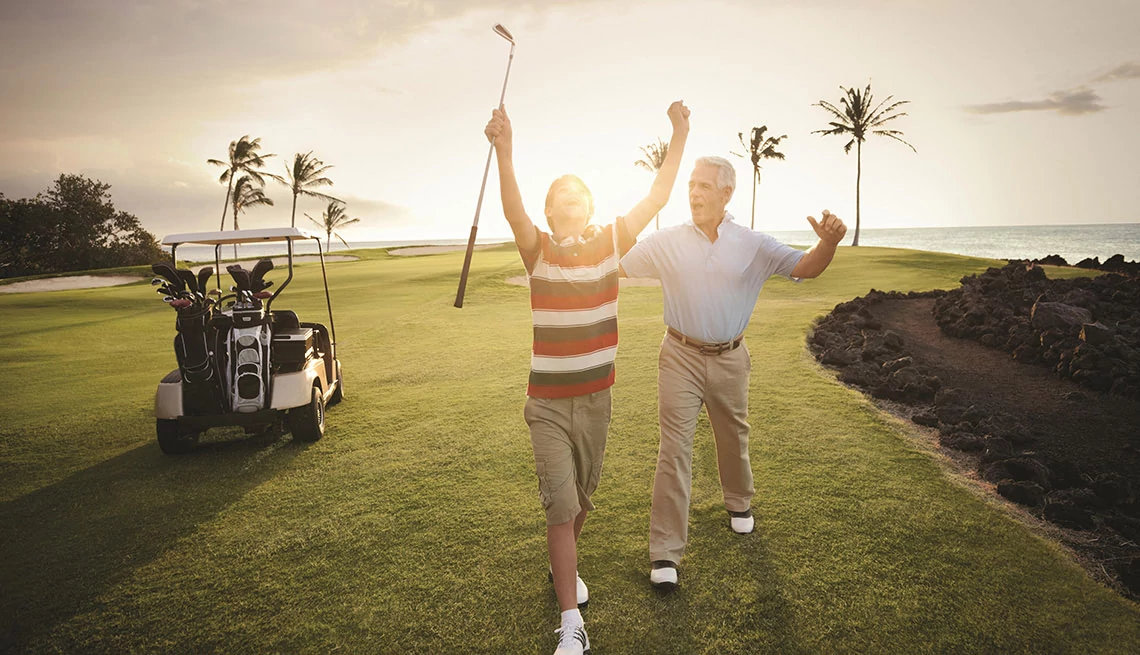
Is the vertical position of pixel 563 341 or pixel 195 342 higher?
pixel 563 341

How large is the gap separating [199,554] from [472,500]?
177 cm

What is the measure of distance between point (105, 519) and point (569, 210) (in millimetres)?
4221

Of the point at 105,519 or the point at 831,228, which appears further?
the point at 105,519

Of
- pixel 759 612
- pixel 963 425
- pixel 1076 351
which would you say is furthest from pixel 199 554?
pixel 1076 351

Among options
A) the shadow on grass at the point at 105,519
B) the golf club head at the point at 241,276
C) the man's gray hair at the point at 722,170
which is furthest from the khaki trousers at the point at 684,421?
the golf club head at the point at 241,276

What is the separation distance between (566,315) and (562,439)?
24.1 inches

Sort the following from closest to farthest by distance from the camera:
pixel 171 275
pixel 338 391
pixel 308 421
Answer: pixel 171 275 → pixel 308 421 → pixel 338 391

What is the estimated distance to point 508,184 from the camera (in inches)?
113

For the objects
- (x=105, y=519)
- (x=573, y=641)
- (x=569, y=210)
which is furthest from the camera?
(x=105, y=519)

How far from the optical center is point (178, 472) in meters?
5.36

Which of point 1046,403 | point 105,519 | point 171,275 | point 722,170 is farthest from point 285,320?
point 1046,403

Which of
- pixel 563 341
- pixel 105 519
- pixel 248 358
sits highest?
pixel 563 341

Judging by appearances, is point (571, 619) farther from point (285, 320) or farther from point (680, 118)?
point (285, 320)

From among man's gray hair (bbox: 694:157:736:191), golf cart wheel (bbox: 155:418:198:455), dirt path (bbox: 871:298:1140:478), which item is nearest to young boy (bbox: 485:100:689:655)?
man's gray hair (bbox: 694:157:736:191)
